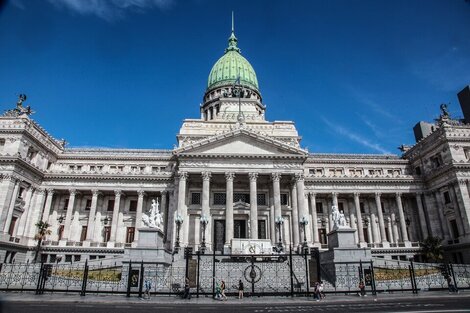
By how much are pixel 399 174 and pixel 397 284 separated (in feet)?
104

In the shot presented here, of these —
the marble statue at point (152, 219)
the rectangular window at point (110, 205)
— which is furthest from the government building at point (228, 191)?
the marble statue at point (152, 219)

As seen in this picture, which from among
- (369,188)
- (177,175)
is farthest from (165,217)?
(369,188)

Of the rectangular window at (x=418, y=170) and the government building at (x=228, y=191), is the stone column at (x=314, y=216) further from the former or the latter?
the rectangular window at (x=418, y=170)

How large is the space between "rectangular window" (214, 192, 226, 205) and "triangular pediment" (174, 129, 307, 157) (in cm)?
666

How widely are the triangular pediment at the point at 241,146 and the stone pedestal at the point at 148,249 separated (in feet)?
60.0

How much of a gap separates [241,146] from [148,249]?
22.1 meters

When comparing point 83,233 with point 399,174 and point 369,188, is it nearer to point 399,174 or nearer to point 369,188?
point 369,188

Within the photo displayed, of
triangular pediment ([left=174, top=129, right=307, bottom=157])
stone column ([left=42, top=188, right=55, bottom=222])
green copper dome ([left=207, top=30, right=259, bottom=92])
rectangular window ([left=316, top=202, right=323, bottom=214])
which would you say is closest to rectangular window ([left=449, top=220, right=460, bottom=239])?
rectangular window ([left=316, top=202, right=323, bottom=214])

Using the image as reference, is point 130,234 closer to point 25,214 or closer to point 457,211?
point 25,214

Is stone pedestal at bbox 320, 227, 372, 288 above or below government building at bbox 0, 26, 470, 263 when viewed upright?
below

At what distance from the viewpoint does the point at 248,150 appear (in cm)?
4147

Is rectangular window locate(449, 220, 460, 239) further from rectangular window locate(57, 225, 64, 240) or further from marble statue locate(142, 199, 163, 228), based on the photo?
rectangular window locate(57, 225, 64, 240)

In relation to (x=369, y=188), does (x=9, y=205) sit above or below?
below

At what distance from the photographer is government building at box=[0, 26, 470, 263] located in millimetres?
39375
